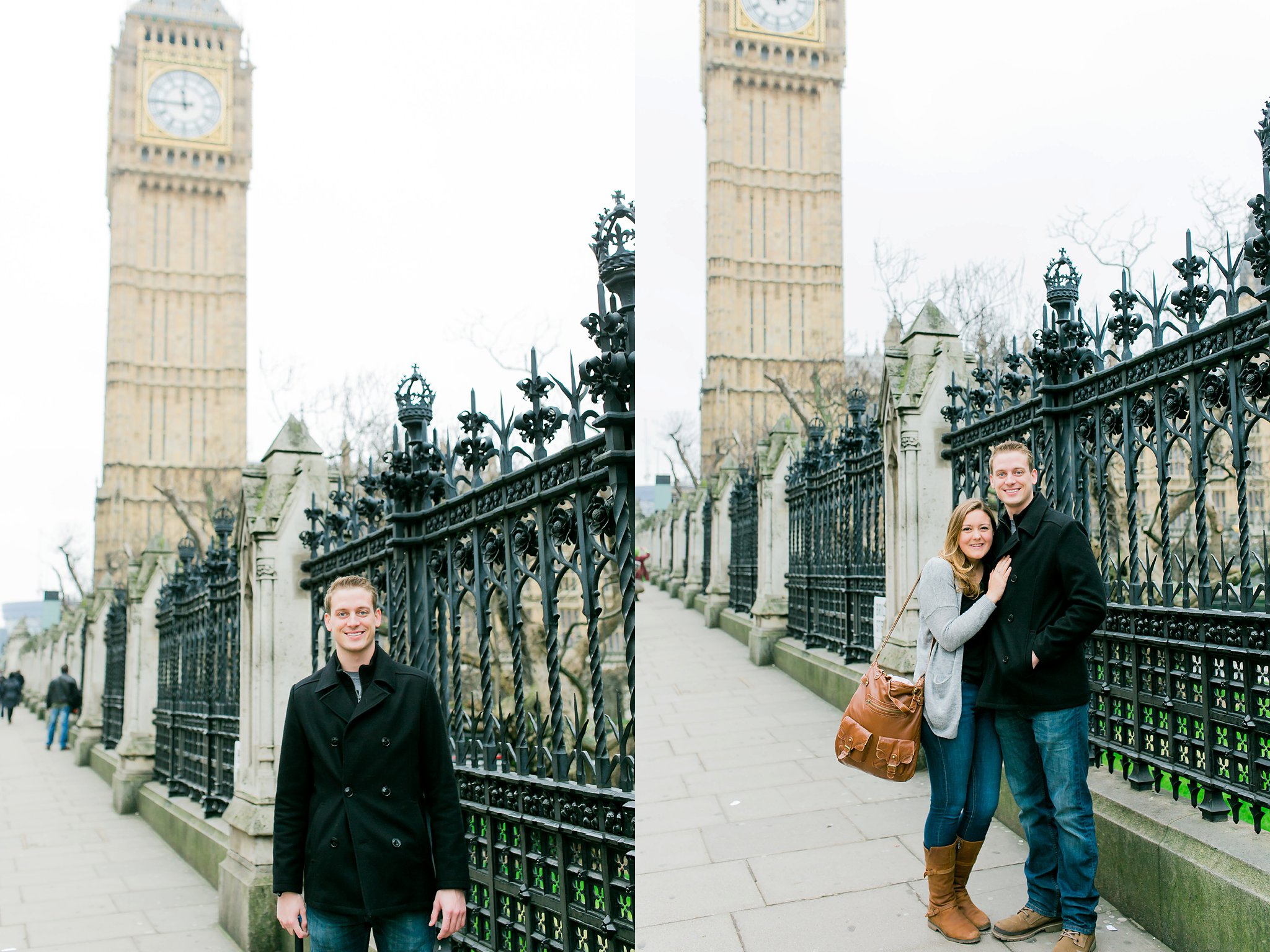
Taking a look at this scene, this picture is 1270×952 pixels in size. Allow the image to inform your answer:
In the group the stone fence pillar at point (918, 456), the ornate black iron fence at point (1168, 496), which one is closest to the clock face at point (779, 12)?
the stone fence pillar at point (918, 456)

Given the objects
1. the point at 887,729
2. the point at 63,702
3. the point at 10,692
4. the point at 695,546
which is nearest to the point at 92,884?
the point at 887,729

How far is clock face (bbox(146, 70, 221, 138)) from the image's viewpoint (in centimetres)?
6806

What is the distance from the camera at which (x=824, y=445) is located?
33.2 ft

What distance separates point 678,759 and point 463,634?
1221 centimetres

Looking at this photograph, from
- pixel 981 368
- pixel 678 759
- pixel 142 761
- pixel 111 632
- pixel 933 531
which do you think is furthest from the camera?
pixel 111 632

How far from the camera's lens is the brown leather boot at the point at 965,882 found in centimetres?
375

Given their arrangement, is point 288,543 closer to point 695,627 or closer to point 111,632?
point 111,632

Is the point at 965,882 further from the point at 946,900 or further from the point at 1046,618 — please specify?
the point at 1046,618

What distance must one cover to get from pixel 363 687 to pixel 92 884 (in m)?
6.17

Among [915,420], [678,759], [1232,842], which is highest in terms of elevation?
[915,420]

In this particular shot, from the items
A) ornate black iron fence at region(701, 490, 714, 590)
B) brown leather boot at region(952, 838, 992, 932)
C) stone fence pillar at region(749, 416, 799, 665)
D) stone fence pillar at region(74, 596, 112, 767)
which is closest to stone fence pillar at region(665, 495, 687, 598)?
ornate black iron fence at region(701, 490, 714, 590)

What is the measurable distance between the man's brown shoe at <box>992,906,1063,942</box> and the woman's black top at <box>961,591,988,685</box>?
846 millimetres

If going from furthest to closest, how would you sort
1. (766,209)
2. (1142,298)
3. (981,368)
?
(766,209) < (981,368) < (1142,298)

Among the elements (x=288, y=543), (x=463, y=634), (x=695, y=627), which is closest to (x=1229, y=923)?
(x=288, y=543)
